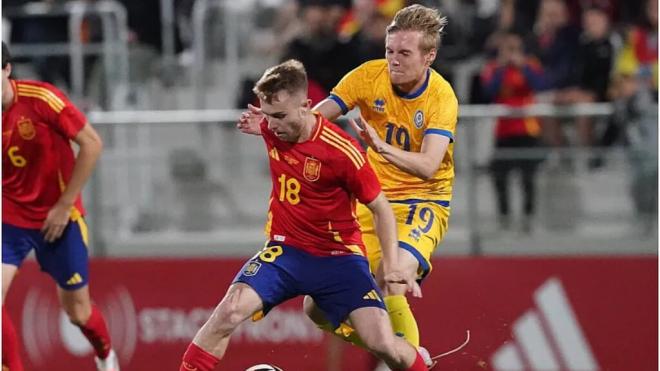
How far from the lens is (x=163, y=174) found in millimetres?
10953

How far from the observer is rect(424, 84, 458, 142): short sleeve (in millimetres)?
7207

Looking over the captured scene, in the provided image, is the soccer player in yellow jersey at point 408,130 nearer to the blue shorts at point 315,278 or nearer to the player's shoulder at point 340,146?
the player's shoulder at point 340,146

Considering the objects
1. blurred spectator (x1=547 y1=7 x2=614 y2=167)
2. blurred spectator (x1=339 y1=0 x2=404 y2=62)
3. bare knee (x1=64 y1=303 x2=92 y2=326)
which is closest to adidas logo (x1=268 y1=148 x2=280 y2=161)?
bare knee (x1=64 y1=303 x2=92 y2=326)

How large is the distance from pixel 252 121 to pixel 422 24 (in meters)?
1.04

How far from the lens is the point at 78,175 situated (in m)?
8.31

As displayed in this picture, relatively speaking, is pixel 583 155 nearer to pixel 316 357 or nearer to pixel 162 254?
pixel 316 357

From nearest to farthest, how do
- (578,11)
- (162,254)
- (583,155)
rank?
(583,155) < (162,254) < (578,11)

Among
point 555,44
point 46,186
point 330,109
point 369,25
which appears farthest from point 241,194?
point 330,109

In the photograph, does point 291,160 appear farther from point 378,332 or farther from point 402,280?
point 378,332

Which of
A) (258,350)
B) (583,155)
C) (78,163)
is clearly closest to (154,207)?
(258,350)

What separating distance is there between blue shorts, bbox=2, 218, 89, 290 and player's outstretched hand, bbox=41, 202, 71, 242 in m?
0.09

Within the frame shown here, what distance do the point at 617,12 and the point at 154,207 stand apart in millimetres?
5146

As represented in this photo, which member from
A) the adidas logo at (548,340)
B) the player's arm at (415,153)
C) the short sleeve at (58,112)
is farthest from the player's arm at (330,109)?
the adidas logo at (548,340)

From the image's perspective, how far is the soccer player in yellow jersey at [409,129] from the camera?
7.13 m
